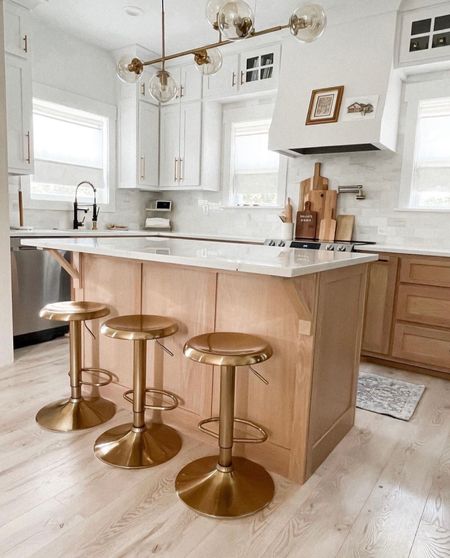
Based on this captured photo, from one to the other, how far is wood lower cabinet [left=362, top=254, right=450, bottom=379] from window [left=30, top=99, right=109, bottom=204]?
10.5 ft

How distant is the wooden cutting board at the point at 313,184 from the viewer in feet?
13.6

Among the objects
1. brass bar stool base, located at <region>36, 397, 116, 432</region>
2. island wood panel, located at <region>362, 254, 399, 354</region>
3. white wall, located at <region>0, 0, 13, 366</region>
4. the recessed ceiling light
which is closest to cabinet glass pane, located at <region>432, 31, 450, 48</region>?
island wood panel, located at <region>362, 254, 399, 354</region>

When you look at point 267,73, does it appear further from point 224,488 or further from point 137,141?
point 224,488

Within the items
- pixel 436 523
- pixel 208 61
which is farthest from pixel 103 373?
pixel 208 61

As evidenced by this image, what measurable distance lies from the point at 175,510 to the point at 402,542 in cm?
85

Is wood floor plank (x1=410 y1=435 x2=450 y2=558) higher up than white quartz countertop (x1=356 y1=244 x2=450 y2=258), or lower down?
lower down

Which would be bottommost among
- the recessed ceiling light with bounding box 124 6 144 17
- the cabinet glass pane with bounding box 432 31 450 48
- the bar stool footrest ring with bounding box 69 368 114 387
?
the bar stool footrest ring with bounding box 69 368 114 387

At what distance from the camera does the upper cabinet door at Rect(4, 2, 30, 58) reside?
344cm

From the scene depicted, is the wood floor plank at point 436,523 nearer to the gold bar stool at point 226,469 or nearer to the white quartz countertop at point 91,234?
the gold bar stool at point 226,469

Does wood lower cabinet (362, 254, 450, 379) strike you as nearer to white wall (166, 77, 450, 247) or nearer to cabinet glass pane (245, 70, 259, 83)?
white wall (166, 77, 450, 247)

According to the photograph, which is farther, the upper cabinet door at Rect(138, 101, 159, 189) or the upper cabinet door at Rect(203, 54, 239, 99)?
the upper cabinet door at Rect(138, 101, 159, 189)

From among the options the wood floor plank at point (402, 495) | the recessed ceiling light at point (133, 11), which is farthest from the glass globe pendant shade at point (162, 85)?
the wood floor plank at point (402, 495)

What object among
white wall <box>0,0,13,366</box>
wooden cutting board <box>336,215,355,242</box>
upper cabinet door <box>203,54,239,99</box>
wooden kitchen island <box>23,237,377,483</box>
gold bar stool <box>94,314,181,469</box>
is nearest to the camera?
wooden kitchen island <box>23,237,377,483</box>

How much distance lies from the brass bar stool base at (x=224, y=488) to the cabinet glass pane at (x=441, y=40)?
3428 mm
